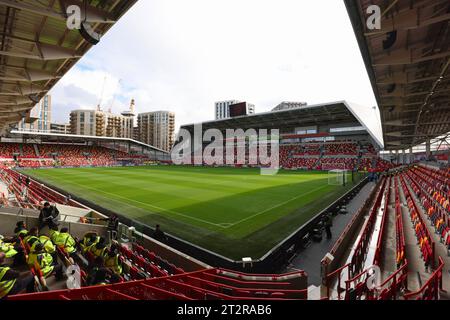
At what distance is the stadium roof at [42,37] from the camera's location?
561 cm

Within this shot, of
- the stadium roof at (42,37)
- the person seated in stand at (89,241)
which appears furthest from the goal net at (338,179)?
the stadium roof at (42,37)

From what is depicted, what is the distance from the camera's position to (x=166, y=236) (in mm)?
9008

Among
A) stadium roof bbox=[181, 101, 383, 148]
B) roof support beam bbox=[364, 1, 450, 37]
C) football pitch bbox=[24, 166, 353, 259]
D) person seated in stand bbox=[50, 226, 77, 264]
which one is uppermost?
stadium roof bbox=[181, 101, 383, 148]

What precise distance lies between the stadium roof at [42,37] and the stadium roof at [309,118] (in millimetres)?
40479

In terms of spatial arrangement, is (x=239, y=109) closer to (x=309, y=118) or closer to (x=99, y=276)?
(x=309, y=118)

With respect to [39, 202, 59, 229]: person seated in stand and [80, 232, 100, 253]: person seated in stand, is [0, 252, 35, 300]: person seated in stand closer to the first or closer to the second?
→ [80, 232, 100, 253]: person seated in stand

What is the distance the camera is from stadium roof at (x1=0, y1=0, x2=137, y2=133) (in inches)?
221

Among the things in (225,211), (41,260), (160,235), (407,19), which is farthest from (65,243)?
(407,19)

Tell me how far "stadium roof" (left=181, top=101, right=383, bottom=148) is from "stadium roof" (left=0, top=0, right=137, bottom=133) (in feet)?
133

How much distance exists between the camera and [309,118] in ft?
163

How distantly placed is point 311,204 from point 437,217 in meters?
7.09

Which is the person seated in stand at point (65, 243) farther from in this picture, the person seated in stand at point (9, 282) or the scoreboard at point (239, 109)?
the scoreboard at point (239, 109)

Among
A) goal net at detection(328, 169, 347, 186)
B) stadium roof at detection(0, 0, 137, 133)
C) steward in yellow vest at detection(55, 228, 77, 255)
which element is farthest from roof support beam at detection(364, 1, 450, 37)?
goal net at detection(328, 169, 347, 186)

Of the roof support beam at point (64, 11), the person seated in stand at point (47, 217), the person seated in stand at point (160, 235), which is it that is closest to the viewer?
the roof support beam at point (64, 11)
